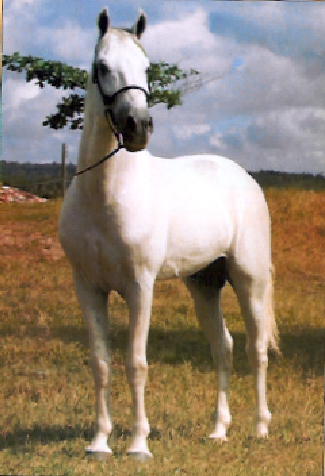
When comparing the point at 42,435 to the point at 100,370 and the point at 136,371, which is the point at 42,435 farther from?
the point at 136,371

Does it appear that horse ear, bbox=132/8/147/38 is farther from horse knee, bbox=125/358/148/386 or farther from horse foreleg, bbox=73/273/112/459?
horse knee, bbox=125/358/148/386

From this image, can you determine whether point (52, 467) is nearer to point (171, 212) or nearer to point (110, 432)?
point (110, 432)

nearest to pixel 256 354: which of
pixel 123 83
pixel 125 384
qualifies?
pixel 125 384

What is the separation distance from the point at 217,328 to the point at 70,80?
1.49 meters

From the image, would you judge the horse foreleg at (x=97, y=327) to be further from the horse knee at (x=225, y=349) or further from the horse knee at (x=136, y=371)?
the horse knee at (x=225, y=349)

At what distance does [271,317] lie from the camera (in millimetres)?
3629

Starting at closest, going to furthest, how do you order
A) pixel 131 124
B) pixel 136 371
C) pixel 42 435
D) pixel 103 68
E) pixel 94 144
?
pixel 131 124, pixel 103 68, pixel 94 144, pixel 136 371, pixel 42 435

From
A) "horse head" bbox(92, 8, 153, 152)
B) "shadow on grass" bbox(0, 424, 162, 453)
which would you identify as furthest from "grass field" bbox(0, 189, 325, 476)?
"horse head" bbox(92, 8, 153, 152)

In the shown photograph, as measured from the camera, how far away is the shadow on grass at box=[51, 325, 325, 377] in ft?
11.5

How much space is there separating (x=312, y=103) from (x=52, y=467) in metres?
2.39

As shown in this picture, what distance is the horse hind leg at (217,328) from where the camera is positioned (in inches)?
138

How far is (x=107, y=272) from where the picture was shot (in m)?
3.05

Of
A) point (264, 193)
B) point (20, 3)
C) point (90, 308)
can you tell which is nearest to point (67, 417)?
point (90, 308)

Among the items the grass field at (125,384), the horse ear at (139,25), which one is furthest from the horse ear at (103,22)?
the grass field at (125,384)
